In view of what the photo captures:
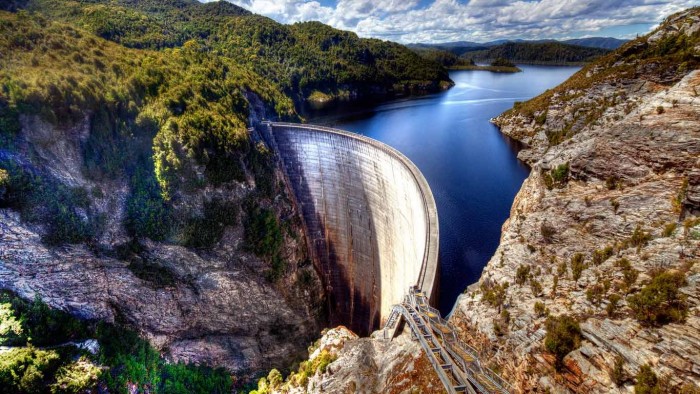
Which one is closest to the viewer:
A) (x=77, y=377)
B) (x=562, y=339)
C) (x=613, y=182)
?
(x=562, y=339)

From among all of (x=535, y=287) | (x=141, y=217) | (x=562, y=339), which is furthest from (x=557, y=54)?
(x=562, y=339)

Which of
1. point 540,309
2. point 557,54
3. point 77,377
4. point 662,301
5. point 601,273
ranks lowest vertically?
point 77,377

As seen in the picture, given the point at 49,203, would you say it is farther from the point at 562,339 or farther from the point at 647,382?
the point at 647,382

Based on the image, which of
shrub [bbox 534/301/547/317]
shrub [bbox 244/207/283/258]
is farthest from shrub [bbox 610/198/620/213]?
shrub [bbox 244/207/283/258]

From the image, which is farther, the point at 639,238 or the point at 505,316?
the point at 505,316

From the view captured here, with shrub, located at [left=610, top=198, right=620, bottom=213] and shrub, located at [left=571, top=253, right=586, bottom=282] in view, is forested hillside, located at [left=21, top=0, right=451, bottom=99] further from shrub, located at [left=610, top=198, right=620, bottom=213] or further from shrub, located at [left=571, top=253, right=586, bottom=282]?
shrub, located at [left=610, top=198, right=620, bottom=213]

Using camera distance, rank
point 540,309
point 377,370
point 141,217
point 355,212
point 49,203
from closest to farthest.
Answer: point 540,309 → point 377,370 → point 49,203 → point 141,217 → point 355,212

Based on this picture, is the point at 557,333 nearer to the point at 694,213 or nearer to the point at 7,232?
the point at 694,213
